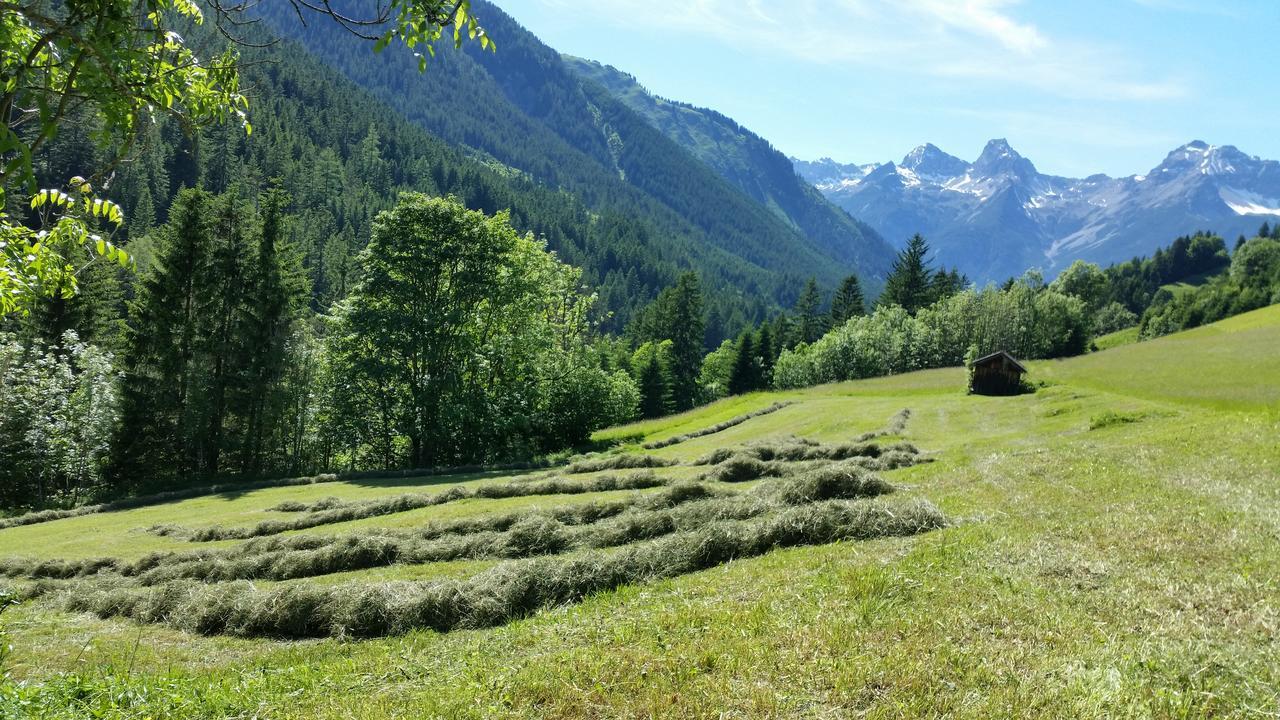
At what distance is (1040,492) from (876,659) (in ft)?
35.6

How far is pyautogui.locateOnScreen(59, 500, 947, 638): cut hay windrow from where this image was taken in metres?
10.2

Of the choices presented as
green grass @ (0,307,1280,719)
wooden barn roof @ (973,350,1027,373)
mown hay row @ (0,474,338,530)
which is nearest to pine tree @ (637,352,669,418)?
wooden barn roof @ (973,350,1027,373)

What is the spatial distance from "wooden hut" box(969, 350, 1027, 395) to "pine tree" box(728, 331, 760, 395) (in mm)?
44220

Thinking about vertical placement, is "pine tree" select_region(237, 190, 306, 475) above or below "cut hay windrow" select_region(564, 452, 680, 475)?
above

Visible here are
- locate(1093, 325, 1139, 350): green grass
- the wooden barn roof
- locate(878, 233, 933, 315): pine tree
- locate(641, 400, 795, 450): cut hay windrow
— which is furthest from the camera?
locate(1093, 325, 1139, 350): green grass

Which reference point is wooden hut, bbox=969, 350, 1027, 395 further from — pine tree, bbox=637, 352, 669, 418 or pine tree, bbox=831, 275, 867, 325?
pine tree, bbox=831, 275, 867, 325

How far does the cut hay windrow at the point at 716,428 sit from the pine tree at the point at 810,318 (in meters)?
72.0

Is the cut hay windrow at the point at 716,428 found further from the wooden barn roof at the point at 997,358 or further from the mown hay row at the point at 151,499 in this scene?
the mown hay row at the point at 151,499

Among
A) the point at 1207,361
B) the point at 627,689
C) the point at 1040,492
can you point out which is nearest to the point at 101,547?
the point at 627,689

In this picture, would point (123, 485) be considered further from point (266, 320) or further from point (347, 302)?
point (347, 302)

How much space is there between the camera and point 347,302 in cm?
4153

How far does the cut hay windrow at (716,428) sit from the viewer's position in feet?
134

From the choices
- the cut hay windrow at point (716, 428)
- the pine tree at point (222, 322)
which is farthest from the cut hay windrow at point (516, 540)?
the pine tree at point (222, 322)

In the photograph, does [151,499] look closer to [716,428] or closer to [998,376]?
[716,428]
